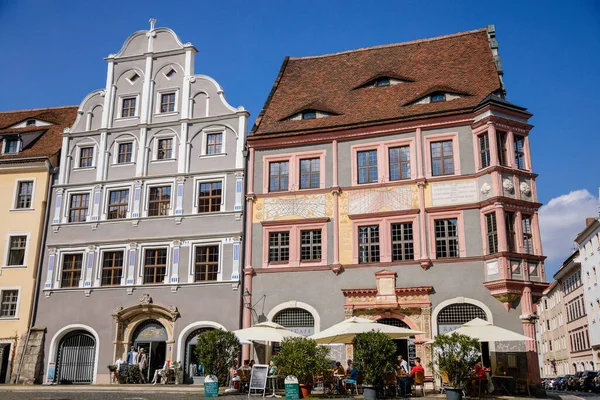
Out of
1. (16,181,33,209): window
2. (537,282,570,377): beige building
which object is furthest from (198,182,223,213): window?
(537,282,570,377): beige building

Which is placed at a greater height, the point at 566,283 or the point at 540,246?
the point at 566,283

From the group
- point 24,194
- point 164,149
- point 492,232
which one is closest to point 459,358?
point 492,232

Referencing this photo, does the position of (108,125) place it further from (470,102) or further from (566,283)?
(566,283)

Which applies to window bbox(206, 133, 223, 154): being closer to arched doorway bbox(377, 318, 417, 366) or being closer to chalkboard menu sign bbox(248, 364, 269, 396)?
arched doorway bbox(377, 318, 417, 366)

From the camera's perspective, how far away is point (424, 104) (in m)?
29.3

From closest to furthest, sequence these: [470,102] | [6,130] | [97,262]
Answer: [470,102] < [97,262] < [6,130]

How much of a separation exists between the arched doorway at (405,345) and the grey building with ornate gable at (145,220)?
695 centimetres

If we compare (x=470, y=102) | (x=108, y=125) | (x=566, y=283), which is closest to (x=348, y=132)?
(x=470, y=102)

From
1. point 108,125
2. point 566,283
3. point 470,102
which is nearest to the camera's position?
point 470,102

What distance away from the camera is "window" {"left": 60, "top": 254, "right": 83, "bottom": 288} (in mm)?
31984

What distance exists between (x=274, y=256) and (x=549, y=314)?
64.6 m

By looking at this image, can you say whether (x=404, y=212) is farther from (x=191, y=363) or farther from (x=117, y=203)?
(x=117, y=203)

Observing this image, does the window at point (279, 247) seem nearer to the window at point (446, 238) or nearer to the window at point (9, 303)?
the window at point (446, 238)

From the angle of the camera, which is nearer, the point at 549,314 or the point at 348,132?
the point at 348,132
